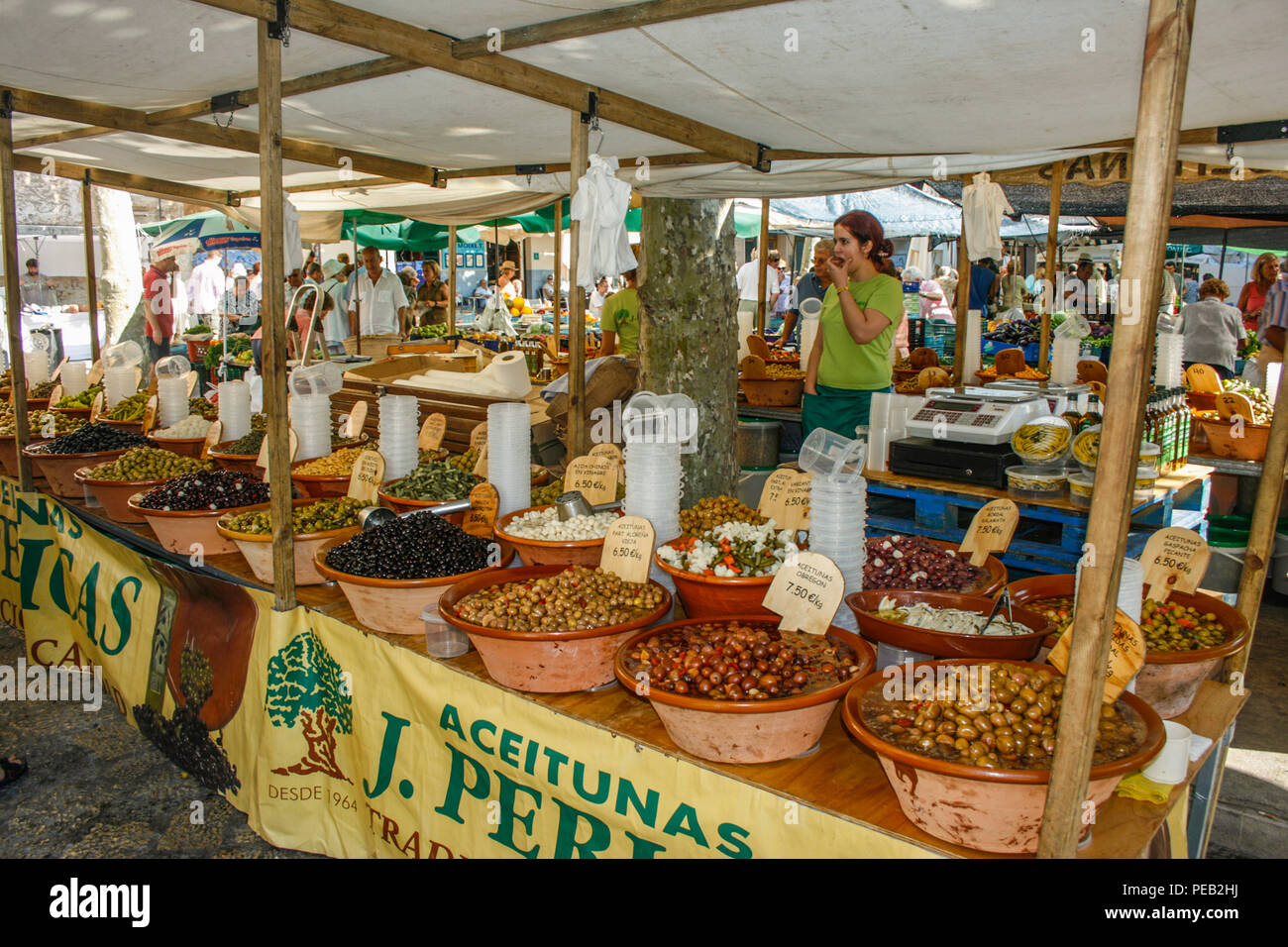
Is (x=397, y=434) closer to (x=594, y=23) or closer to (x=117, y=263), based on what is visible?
(x=594, y=23)

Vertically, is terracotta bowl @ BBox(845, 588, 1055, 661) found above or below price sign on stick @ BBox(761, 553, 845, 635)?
below

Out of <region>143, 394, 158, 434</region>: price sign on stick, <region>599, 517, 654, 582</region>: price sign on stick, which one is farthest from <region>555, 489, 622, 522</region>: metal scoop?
<region>143, 394, 158, 434</region>: price sign on stick

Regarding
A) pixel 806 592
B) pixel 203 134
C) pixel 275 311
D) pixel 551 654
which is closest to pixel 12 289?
pixel 203 134

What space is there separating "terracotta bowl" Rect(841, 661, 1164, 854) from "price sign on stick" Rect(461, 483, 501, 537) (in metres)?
1.77

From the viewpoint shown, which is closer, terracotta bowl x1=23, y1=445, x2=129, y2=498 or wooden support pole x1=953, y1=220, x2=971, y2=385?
terracotta bowl x1=23, y1=445, x2=129, y2=498

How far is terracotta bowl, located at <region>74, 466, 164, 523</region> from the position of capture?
3857 mm

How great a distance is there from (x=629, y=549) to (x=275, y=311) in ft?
4.51

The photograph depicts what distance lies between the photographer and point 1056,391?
4945 millimetres

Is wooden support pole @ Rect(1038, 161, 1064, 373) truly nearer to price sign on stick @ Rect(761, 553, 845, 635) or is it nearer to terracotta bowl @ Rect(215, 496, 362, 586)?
price sign on stick @ Rect(761, 553, 845, 635)

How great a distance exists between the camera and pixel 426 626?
8.22ft

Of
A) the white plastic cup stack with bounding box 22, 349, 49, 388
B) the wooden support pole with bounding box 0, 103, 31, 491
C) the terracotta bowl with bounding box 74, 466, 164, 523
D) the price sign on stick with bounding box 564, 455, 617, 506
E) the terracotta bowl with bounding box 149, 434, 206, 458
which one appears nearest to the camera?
the price sign on stick with bounding box 564, 455, 617, 506

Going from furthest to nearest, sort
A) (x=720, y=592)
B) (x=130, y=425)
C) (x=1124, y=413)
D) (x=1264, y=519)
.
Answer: (x=130, y=425)
(x=1264, y=519)
(x=720, y=592)
(x=1124, y=413)

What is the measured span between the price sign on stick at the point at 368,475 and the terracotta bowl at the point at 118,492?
3.17 feet
